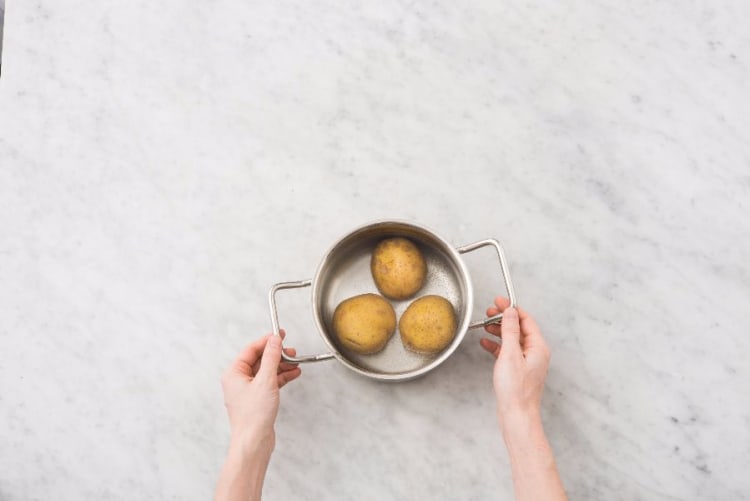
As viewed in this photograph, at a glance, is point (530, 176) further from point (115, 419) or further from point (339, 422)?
point (115, 419)

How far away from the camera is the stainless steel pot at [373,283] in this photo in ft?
2.65

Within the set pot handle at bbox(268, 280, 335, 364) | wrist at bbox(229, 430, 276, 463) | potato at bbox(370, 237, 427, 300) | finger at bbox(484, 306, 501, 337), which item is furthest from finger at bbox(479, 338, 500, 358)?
wrist at bbox(229, 430, 276, 463)

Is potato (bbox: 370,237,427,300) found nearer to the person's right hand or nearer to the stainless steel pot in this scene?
the stainless steel pot

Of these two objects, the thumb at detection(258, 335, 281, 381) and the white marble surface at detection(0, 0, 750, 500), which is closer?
the thumb at detection(258, 335, 281, 381)

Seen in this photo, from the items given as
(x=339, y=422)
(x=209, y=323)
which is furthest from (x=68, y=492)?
(x=339, y=422)

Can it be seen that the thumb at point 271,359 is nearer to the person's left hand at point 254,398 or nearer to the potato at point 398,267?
the person's left hand at point 254,398

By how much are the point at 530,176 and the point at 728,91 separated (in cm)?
37

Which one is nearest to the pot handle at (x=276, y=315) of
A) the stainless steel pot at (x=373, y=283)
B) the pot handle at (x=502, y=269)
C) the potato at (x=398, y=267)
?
the stainless steel pot at (x=373, y=283)

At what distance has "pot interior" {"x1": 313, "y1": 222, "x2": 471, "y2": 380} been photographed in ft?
2.73

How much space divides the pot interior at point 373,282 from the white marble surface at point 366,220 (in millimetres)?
77

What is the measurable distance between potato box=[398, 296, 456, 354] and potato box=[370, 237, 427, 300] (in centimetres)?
3

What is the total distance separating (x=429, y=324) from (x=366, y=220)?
0.80ft

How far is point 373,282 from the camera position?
89 cm

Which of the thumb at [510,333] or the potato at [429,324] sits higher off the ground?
the thumb at [510,333]
